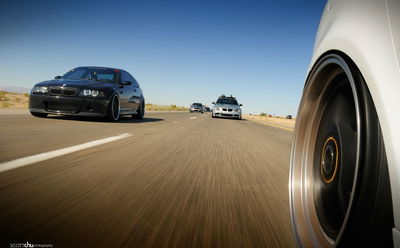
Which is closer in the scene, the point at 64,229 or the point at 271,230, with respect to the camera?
the point at 64,229

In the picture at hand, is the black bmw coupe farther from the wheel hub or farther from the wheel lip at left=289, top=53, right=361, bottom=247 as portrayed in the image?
the wheel hub

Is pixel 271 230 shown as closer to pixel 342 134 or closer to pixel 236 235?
pixel 236 235

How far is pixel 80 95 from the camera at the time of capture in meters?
8.32

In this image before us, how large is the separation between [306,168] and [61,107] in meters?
7.72

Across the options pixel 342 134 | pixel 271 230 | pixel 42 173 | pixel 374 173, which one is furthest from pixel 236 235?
pixel 42 173

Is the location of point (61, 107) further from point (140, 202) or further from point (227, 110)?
point (227, 110)

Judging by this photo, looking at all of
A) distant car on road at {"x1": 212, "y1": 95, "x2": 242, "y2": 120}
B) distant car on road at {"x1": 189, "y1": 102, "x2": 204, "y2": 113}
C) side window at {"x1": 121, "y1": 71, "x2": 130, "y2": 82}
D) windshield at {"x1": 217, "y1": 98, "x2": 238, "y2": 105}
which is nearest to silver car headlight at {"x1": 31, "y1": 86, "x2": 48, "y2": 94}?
side window at {"x1": 121, "y1": 71, "x2": 130, "y2": 82}

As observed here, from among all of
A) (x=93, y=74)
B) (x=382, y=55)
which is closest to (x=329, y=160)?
(x=382, y=55)

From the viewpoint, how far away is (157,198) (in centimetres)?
231

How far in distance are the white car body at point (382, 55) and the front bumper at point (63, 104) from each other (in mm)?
7822

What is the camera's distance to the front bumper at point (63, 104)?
817cm

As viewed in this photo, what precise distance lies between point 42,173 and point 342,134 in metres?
2.47

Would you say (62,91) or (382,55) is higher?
(382,55)

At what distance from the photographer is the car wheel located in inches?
41.1
